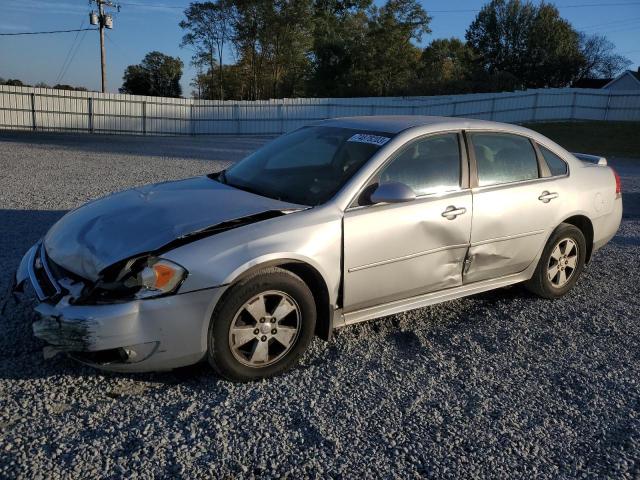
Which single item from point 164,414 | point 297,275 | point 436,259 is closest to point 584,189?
point 436,259

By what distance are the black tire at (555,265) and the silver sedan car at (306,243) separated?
1 centimetres

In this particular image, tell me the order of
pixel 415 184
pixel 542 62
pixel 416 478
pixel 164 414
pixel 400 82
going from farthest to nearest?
1. pixel 542 62
2. pixel 400 82
3. pixel 415 184
4. pixel 164 414
5. pixel 416 478

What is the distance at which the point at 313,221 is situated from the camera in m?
3.32

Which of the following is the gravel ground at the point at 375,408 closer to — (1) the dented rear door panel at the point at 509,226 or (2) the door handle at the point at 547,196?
(1) the dented rear door panel at the point at 509,226

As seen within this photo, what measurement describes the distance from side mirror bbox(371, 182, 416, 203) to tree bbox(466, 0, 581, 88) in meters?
54.1

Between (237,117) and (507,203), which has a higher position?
(237,117)

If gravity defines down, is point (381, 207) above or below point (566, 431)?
above

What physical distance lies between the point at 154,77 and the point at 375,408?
5519cm

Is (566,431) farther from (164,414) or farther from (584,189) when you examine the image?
(584,189)

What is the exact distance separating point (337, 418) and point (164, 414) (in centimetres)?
90

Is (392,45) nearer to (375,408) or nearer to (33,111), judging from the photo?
(33,111)

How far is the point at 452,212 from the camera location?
12.7 feet

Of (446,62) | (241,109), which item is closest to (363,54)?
(446,62)

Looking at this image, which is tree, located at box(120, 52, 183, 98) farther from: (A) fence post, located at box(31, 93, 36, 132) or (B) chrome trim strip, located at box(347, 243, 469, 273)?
(B) chrome trim strip, located at box(347, 243, 469, 273)
